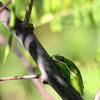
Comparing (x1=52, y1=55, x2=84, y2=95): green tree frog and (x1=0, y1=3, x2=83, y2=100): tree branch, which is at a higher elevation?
(x1=0, y1=3, x2=83, y2=100): tree branch

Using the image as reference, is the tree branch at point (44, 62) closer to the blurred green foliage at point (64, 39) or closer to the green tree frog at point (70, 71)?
the green tree frog at point (70, 71)

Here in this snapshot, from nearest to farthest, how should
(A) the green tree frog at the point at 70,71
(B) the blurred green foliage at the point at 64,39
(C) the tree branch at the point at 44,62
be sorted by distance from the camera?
(C) the tree branch at the point at 44,62
(A) the green tree frog at the point at 70,71
(B) the blurred green foliage at the point at 64,39

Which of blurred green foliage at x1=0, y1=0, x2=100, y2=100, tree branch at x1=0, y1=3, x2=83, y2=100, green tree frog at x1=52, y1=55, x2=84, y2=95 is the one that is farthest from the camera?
blurred green foliage at x1=0, y1=0, x2=100, y2=100

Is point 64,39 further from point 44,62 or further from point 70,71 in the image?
point 44,62

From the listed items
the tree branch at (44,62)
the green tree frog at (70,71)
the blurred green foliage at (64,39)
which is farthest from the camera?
the blurred green foliage at (64,39)

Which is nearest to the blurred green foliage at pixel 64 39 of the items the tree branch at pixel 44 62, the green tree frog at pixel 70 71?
the green tree frog at pixel 70 71

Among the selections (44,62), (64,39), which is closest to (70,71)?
(44,62)

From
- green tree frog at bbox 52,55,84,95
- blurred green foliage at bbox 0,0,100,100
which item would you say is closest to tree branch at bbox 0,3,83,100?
green tree frog at bbox 52,55,84,95

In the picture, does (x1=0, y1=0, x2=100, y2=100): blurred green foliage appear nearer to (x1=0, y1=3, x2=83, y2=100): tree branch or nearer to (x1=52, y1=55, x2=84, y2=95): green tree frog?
(x1=52, y1=55, x2=84, y2=95): green tree frog

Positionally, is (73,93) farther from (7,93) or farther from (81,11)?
(7,93)

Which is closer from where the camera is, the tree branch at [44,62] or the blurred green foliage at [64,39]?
the tree branch at [44,62]
